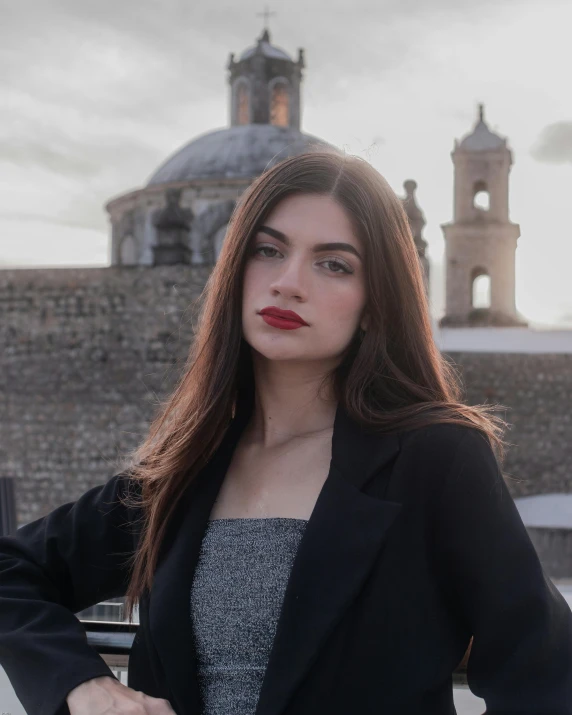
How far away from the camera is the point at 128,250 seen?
20172 millimetres

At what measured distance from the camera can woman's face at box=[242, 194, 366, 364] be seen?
5.70 ft

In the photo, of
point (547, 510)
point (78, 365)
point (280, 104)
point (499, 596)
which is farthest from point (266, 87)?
point (499, 596)

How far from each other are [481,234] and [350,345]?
24064 millimetres

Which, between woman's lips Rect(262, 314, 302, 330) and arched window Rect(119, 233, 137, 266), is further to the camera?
arched window Rect(119, 233, 137, 266)

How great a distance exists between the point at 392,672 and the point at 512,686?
19 centimetres

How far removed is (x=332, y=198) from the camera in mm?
1765

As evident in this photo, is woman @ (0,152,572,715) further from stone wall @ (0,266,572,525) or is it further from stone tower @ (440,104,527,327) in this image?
stone tower @ (440,104,527,327)

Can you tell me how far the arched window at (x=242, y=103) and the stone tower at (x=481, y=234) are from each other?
251 inches

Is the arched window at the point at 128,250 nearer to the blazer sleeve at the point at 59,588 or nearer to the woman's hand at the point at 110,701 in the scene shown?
the blazer sleeve at the point at 59,588

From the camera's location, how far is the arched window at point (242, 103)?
2242cm

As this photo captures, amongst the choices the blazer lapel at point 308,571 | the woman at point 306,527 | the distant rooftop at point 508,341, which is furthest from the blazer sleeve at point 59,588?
the distant rooftop at point 508,341

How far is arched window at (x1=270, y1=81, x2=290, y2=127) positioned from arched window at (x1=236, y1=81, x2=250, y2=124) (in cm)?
61

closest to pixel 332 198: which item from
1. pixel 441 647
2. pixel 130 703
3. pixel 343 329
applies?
pixel 343 329

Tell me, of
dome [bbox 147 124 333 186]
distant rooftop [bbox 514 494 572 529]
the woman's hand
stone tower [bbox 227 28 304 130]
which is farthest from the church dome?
the woman's hand
